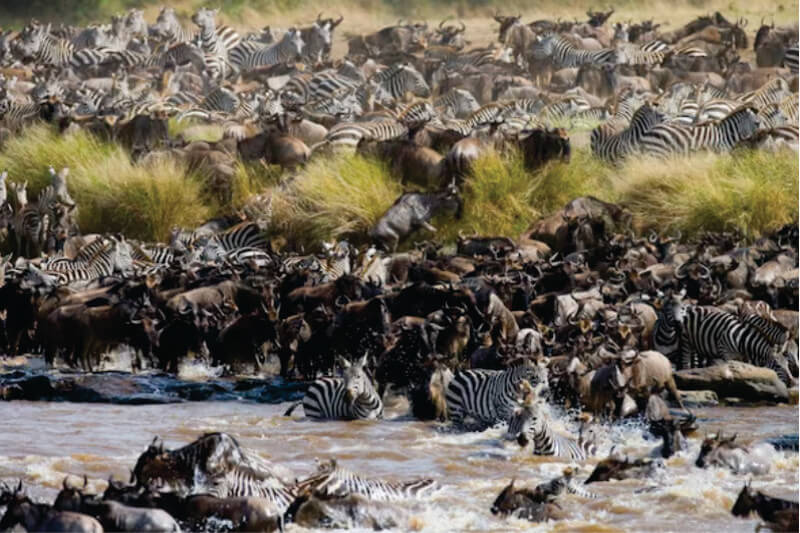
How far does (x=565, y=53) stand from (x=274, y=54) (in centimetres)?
714

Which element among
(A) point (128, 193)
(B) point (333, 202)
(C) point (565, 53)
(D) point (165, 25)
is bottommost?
(B) point (333, 202)

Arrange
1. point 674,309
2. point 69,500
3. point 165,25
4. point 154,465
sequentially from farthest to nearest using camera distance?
point 165,25, point 674,309, point 154,465, point 69,500

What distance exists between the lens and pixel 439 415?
1319 cm

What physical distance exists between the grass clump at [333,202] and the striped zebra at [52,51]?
18960mm

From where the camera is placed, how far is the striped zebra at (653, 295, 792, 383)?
48.4 ft

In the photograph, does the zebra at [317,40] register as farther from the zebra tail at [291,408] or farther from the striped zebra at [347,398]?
the striped zebra at [347,398]

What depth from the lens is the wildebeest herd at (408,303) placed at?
33.8 ft

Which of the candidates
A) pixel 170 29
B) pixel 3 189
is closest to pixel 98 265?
pixel 3 189

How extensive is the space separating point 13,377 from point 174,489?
18.9ft

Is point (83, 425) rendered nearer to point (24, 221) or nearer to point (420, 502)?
point (420, 502)

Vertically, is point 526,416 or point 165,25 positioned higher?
point 165,25

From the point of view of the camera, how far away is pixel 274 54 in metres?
41.2

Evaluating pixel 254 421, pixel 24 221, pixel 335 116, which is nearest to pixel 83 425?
pixel 254 421

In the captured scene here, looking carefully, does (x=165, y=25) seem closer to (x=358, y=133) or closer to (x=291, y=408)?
(x=358, y=133)
